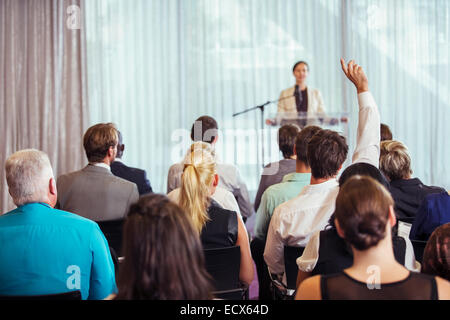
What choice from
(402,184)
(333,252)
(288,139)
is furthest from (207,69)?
(333,252)

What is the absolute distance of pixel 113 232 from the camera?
278 centimetres

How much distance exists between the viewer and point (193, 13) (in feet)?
23.3

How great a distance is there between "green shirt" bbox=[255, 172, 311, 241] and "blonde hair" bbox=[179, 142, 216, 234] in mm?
593

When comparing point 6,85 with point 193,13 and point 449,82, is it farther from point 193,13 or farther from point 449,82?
point 449,82

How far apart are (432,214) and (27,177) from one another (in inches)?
73.3

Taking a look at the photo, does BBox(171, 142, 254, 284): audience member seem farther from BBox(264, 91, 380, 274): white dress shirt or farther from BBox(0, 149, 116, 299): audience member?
BBox(0, 149, 116, 299): audience member

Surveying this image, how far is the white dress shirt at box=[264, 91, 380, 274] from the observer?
2.28 metres

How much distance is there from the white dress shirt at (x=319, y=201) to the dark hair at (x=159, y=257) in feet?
3.76

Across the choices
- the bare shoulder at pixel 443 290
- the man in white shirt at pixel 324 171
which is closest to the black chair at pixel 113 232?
the man in white shirt at pixel 324 171

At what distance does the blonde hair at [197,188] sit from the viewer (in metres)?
2.25

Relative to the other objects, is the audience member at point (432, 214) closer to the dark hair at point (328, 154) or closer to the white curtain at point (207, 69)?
the dark hair at point (328, 154)

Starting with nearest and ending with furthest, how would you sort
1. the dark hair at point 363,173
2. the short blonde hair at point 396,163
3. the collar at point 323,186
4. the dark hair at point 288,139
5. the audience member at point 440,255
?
the audience member at point 440,255 < the dark hair at point 363,173 < the collar at point 323,186 < the short blonde hair at point 396,163 < the dark hair at point 288,139

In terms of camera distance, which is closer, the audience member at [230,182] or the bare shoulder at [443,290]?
the bare shoulder at [443,290]

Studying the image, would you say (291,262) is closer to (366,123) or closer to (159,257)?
(366,123)
